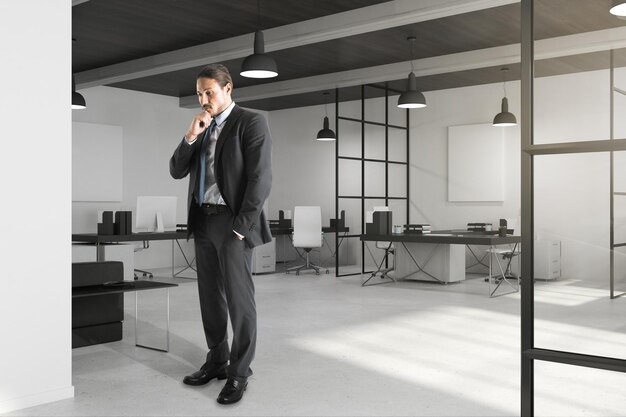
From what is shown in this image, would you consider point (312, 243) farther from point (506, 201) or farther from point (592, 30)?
point (592, 30)

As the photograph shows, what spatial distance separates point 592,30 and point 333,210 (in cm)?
1021

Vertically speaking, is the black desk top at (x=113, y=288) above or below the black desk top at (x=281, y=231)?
below

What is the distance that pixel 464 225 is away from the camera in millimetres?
11070

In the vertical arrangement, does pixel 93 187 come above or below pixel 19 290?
above

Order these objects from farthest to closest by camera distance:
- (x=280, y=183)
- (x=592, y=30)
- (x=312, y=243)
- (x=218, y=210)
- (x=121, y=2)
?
(x=280, y=183) < (x=312, y=243) < (x=121, y=2) < (x=218, y=210) < (x=592, y=30)

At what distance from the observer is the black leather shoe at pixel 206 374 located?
3.63 meters

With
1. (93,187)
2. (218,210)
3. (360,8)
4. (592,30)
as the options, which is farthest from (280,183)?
(592,30)

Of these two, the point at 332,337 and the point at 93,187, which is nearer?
the point at 332,337

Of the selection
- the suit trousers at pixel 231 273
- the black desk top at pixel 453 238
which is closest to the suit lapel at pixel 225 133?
the suit trousers at pixel 231 273

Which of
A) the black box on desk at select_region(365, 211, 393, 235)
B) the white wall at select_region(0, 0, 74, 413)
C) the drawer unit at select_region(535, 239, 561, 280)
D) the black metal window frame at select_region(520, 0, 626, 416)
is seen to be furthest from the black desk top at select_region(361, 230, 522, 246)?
the white wall at select_region(0, 0, 74, 413)

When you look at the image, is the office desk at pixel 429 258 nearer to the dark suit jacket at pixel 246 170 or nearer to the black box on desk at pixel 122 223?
the black box on desk at pixel 122 223

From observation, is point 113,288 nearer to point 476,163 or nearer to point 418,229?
point 418,229

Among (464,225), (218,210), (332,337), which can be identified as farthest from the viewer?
(464,225)

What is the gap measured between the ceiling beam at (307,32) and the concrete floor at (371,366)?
124 inches
